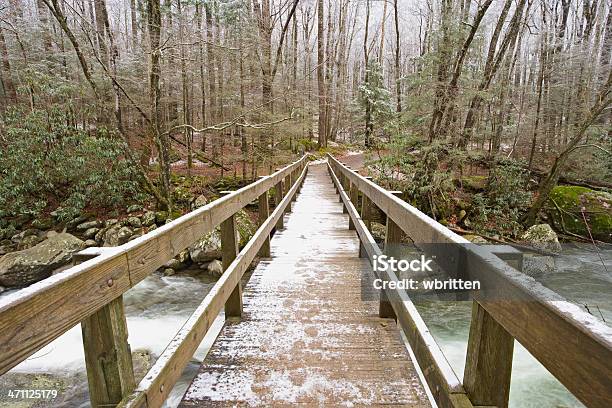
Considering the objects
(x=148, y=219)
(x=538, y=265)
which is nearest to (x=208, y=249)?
(x=148, y=219)

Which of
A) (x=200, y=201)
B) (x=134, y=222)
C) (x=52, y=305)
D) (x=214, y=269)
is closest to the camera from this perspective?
(x=52, y=305)

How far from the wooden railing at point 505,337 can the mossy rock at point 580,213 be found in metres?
14.1

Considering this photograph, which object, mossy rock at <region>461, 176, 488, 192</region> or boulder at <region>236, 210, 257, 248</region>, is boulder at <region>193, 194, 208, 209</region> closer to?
boulder at <region>236, 210, 257, 248</region>

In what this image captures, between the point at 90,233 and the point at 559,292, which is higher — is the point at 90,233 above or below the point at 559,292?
above

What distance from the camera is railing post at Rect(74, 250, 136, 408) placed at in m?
1.20

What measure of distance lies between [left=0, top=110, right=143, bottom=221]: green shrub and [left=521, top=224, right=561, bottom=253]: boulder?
14.1 metres

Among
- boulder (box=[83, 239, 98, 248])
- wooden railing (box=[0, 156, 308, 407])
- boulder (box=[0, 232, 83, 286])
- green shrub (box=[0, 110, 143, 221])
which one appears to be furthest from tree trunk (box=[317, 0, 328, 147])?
wooden railing (box=[0, 156, 308, 407])

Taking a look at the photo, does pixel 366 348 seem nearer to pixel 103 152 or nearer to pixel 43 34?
pixel 103 152

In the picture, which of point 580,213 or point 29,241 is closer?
point 29,241

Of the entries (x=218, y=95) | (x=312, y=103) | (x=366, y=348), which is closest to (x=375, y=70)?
(x=312, y=103)

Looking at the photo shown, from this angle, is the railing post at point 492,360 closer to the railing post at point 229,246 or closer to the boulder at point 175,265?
the railing post at point 229,246

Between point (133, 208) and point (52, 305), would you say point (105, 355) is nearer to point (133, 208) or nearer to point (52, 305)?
point (52, 305)

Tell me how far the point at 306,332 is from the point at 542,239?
11.7 meters

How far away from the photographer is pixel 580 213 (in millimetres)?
12438
